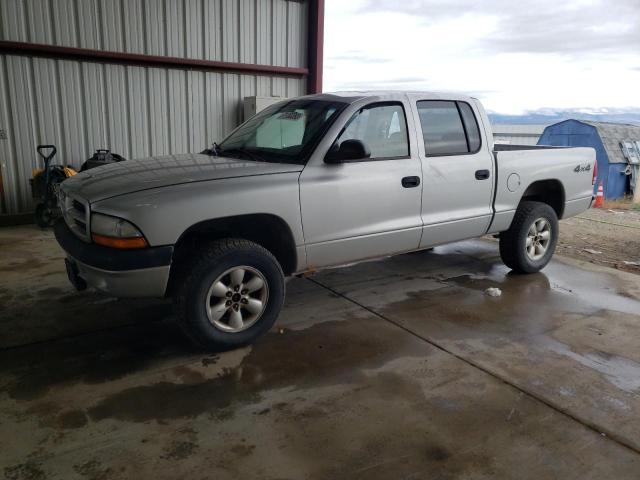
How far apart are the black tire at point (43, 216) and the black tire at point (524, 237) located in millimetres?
6216

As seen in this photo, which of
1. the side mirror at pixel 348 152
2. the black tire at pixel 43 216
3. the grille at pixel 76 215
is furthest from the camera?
the black tire at pixel 43 216

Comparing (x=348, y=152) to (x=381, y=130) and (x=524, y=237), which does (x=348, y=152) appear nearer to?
(x=381, y=130)

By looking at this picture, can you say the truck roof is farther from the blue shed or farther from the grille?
the blue shed

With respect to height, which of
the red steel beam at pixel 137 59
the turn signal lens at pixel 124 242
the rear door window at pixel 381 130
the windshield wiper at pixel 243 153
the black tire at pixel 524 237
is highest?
the red steel beam at pixel 137 59

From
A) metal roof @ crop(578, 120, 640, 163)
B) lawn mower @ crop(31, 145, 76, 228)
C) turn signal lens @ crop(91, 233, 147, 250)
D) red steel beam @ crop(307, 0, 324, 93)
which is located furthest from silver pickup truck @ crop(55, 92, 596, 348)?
metal roof @ crop(578, 120, 640, 163)

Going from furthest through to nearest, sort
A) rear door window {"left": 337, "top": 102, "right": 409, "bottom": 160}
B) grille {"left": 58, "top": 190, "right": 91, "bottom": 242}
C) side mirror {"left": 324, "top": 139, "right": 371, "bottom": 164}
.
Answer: rear door window {"left": 337, "top": 102, "right": 409, "bottom": 160}, side mirror {"left": 324, "top": 139, "right": 371, "bottom": 164}, grille {"left": 58, "top": 190, "right": 91, "bottom": 242}

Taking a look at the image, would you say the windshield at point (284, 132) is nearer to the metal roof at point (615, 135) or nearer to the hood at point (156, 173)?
the hood at point (156, 173)

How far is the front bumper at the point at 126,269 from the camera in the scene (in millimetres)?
3168

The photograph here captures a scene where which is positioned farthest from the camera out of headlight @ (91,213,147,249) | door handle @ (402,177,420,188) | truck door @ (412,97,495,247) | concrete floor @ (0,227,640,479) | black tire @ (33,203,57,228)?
black tire @ (33,203,57,228)

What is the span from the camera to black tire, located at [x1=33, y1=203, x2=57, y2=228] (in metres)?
7.48

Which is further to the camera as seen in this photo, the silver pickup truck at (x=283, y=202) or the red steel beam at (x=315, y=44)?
the red steel beam at (x=315, y=44)

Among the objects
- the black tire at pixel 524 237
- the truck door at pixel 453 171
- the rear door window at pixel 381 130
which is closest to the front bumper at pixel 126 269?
the rear door window at pixel 381 130

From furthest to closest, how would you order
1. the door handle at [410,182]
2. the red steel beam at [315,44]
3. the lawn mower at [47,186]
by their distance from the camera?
the red steel beam at [315,44], the lawn mower at [47,186], the door handle at [410,182]

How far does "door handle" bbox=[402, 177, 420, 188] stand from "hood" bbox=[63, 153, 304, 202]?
95 centimetres
